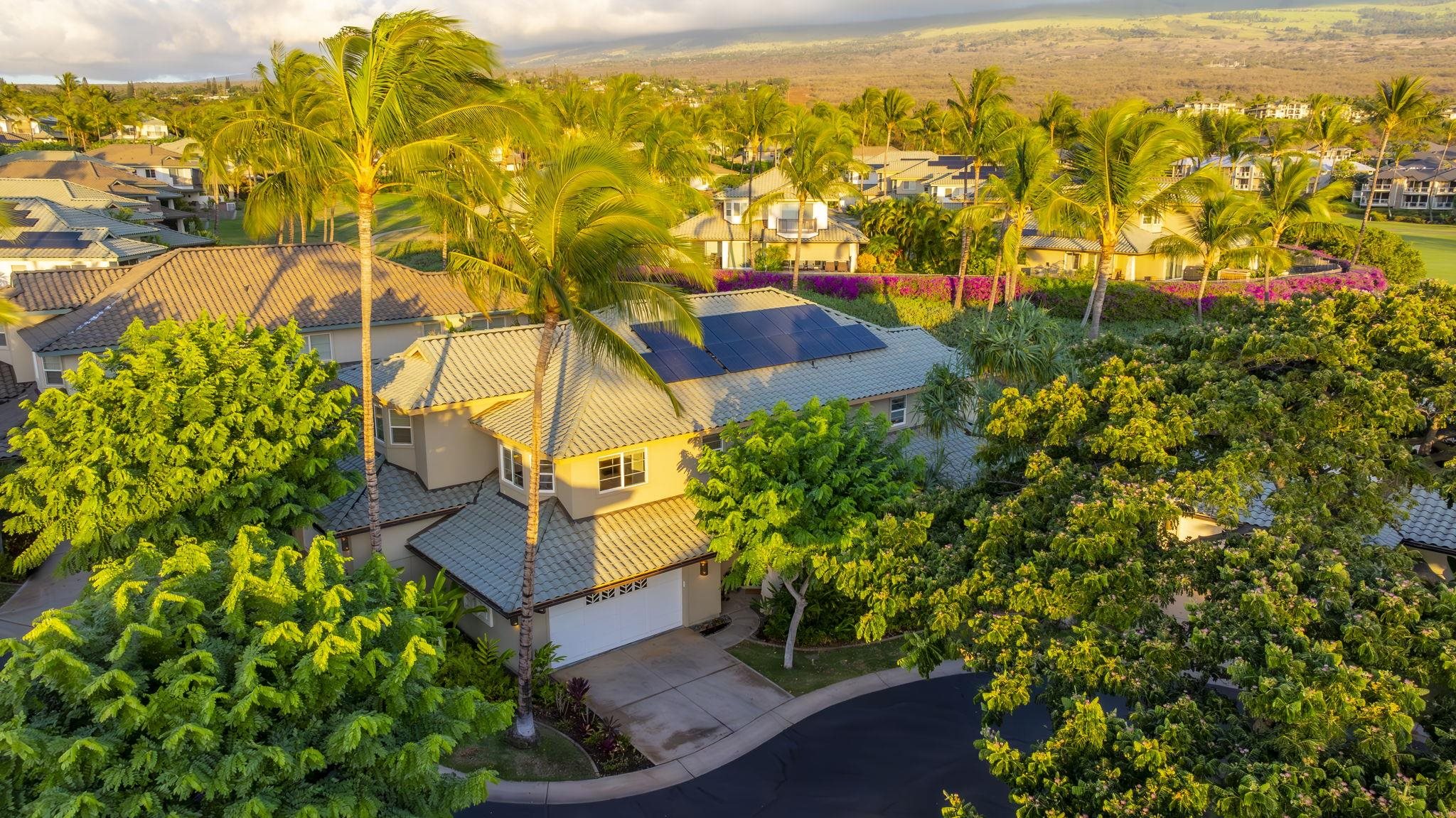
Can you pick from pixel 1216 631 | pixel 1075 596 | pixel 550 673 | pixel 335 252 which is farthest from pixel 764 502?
pixel 335 252

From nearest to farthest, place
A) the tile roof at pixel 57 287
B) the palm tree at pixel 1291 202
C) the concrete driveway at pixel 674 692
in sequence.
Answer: the concrete driveway at pixel 674 692 → the tile roof at pixel 57 287 → the palm tree at pixel 1291 202

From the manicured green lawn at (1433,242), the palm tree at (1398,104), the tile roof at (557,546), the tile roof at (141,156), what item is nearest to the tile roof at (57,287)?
the tile roof at (557,546)

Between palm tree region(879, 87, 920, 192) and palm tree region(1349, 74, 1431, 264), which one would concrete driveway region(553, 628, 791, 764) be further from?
palm tree region(879, 87, 920, 192)

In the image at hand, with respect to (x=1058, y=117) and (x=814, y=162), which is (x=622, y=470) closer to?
(x=814, y=162)

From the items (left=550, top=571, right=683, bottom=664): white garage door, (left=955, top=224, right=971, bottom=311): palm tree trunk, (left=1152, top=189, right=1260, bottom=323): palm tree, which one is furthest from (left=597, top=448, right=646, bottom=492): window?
(left=955, top=224, right=971, bottom=311): palm tree trunk

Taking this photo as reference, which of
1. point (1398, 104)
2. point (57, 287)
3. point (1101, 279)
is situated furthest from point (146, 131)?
point (1101, 279)

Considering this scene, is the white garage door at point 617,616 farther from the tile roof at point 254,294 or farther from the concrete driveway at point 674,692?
the tile roof at point 254,294

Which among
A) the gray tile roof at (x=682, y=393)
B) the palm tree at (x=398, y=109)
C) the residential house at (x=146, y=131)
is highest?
the palm tree at (x=398, y=109)

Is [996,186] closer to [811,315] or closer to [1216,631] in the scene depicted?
[811,315]
